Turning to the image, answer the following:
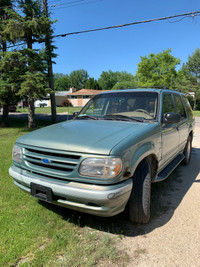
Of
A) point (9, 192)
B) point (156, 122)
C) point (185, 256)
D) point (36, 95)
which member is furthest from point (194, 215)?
point (36, 95)

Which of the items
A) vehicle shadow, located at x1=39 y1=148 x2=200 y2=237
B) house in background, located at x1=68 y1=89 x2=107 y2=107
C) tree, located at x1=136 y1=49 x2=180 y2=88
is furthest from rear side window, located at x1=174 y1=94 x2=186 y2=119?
house in background, located at x1=68 y1=89 x2=107 y2=107

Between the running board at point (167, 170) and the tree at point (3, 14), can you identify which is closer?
the running board at point (167, 170)

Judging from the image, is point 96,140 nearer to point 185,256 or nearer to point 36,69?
point 185,256

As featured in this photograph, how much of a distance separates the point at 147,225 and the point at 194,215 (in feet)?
2.59

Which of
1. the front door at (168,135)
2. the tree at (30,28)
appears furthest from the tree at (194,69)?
the front door at (168,135)

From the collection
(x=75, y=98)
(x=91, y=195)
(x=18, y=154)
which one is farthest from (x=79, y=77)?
(x=91, y=195)

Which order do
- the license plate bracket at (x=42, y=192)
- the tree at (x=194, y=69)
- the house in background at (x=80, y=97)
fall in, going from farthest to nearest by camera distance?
the house in background at (x=80, y=97)
the tree at (x=194, y=69)
the license plate bracket at (x=42, y=192)

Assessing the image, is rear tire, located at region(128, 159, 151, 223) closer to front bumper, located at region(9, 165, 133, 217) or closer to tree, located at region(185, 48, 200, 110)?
front bumper, located at region(9, 165, 133, 217)

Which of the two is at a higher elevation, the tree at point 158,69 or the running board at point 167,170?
the tree at point 158,69

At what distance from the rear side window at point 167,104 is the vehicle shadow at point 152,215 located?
4.84 ft

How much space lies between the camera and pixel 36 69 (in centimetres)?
993

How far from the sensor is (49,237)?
7.65 feet

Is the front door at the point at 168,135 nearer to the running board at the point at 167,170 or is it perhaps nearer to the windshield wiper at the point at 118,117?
the running board at the point at 167,170

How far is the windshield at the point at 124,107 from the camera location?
321cm
